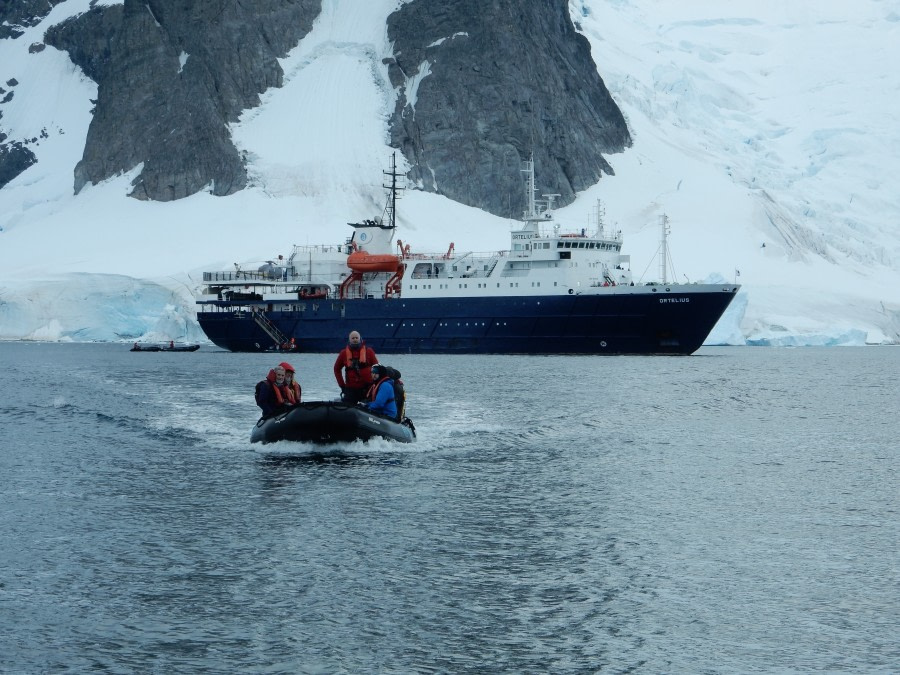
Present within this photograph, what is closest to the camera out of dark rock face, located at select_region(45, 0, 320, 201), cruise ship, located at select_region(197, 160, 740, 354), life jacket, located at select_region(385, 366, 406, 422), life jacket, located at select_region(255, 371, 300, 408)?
life jacket, located at select_region(385, 366, 406, 422)

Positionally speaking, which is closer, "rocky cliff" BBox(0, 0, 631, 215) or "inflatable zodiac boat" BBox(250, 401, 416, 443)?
"inflatable zodiac boat" BBox(250, 401, 416, 443)

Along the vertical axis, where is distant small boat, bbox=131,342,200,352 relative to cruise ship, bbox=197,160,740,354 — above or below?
below

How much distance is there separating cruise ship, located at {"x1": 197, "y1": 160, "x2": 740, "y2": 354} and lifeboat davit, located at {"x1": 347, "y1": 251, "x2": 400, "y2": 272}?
10 cm

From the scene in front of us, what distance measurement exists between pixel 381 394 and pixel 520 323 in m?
47.4

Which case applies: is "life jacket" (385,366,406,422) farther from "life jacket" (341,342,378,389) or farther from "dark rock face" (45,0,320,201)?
"dark rock face" (45,0,320,201)

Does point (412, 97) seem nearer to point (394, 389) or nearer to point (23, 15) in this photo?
point (23, 15)

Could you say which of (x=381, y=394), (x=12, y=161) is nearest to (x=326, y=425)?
(x=381, y=394)

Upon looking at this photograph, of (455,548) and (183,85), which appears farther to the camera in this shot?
(183,85)

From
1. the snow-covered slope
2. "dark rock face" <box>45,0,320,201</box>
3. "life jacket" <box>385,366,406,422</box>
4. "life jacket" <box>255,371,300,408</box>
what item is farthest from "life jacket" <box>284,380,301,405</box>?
"dark rock face" <box>45,0,320,201</box>

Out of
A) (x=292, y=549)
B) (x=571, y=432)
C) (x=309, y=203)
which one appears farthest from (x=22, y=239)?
(x=292, y=549)

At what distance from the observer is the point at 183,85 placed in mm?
142500

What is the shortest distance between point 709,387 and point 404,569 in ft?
122

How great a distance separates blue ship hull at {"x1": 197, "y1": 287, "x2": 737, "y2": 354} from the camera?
7269 centimetres

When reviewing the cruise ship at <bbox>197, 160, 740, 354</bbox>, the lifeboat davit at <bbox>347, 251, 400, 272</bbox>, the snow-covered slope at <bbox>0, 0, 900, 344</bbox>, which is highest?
the snow-covered slope at <bbox>0, 0, 900, 344</bbox>
